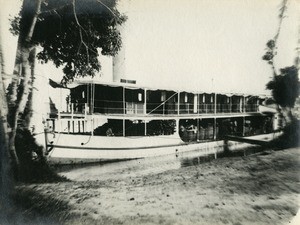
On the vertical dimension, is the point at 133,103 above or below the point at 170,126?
above

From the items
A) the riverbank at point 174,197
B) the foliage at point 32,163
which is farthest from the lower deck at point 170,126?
the riverbank at point 174,197

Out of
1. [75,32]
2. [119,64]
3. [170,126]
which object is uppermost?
[75,32]

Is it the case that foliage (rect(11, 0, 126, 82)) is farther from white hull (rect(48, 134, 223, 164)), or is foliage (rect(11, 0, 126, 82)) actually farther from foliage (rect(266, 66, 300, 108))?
foliage (rect(266, 66, 300, 108))

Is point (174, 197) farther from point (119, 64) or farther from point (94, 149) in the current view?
point (119, 64)

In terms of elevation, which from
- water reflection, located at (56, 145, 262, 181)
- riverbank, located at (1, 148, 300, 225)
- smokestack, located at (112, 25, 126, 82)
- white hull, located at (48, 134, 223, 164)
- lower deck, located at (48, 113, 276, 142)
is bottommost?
riverbank, located at (1, 148, 300, 225)

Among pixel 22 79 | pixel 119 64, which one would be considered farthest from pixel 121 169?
pixel 22 79

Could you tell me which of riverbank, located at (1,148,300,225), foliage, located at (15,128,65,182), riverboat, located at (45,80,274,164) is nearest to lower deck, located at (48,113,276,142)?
riverboat, located at (45,80,274,164)
